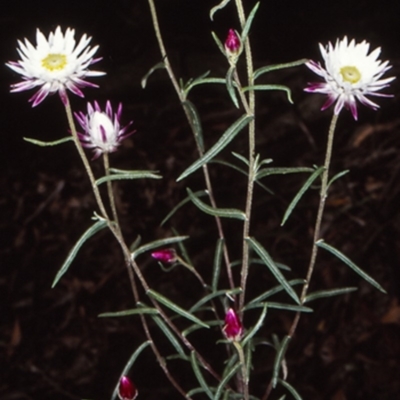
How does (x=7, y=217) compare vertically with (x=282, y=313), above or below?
above

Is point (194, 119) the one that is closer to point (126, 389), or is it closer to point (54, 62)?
point (54, 62)

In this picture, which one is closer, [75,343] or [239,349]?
[239,349]

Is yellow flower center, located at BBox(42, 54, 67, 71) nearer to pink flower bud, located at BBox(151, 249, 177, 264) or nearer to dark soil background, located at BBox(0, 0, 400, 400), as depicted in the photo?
pink flower bud, located at BBox(151, 249, 177, 264)

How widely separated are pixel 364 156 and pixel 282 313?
92cm

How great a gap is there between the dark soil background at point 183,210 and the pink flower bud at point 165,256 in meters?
0.95

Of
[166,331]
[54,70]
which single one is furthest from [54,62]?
[166,331]

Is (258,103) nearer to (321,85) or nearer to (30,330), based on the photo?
(30,330)

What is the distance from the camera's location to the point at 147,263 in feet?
9.09

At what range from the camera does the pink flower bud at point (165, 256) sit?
1.58 meters

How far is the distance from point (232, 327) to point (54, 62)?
61cm

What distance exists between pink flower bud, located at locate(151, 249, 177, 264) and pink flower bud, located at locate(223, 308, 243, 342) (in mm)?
283

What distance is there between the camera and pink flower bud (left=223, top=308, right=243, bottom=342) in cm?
134

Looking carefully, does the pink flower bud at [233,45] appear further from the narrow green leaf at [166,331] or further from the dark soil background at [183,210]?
the dark soil background at [183,210]

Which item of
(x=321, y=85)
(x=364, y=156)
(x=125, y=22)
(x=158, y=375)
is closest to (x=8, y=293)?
(x=158, y=375)
